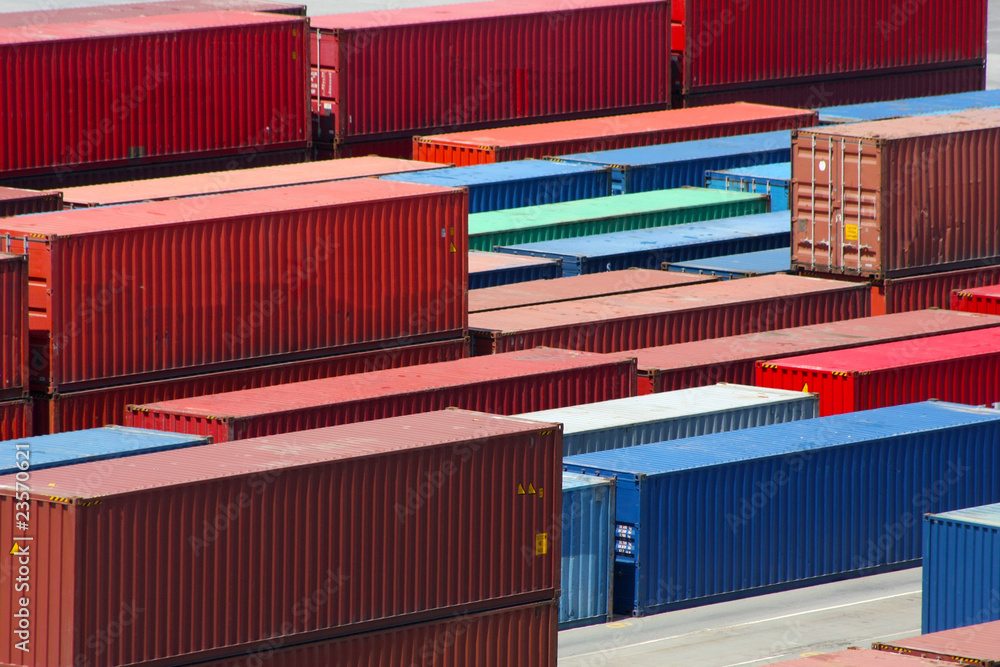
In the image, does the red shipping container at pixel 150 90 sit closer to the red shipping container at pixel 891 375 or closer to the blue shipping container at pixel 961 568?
the red shipping container at pixel 891 375

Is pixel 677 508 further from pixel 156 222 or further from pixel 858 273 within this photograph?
pixel 858 273

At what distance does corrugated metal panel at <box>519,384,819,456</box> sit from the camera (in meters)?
29.5

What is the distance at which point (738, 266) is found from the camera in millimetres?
39438

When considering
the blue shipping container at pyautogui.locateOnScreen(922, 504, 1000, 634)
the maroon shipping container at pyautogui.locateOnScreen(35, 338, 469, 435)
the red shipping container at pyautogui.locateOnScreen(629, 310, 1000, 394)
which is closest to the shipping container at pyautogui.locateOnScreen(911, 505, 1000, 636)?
the blue shipping container at pyautogui.locateOnScreen(922, 504, 1000, 634)

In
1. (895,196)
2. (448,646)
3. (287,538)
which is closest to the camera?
(287,538)

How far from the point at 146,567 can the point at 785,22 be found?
36884 millimetres

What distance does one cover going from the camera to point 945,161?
125ft

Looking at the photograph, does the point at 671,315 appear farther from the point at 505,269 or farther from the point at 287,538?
the point at 287,538

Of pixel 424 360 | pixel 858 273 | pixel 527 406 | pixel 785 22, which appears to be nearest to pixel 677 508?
pixel 527 406

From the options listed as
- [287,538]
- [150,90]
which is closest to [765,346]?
[287,538]

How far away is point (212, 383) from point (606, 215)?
1404 cm

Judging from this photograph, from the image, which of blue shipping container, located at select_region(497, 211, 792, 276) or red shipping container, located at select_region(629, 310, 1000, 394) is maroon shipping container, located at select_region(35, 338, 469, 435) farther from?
blue shipping container, located at select_region(497, 211, 792, 276)

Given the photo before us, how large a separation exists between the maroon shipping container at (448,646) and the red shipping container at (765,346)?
960cm

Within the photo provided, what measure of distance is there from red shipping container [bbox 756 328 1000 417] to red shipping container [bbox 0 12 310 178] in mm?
15585
